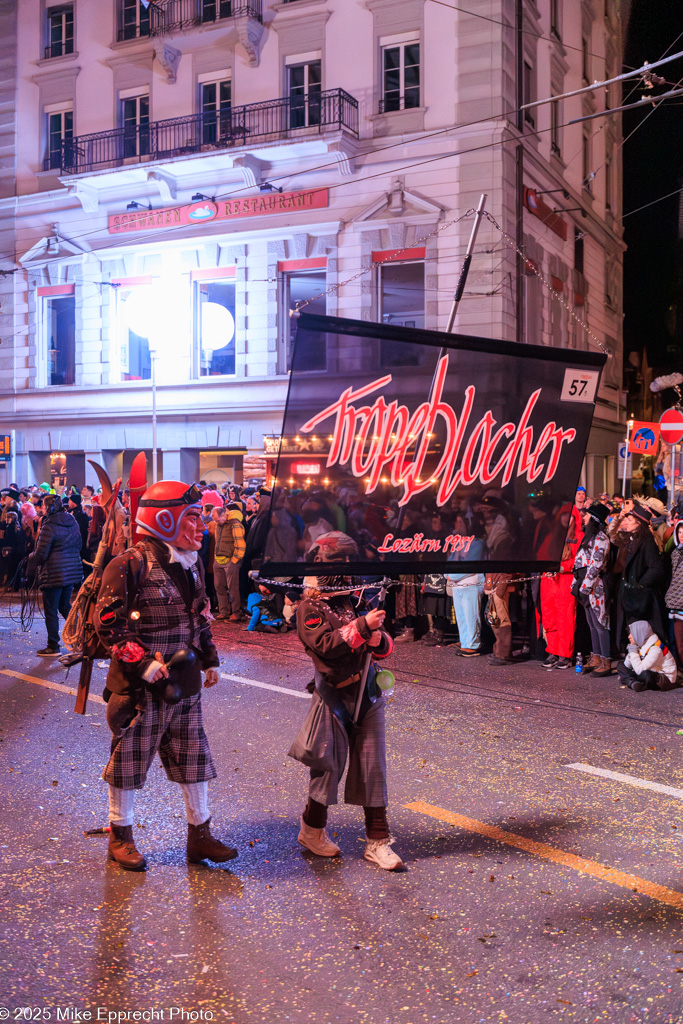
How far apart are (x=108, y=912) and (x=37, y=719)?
4001 mm

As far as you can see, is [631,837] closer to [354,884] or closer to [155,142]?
[354,884]

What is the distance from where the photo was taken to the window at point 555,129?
83.3 feet

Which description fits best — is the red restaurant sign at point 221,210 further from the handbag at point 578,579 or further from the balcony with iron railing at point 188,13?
the handbag at point 578,579

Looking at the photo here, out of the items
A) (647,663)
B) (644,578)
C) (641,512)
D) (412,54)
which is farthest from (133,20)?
(647,663)

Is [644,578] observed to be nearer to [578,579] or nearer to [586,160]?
[578,579]

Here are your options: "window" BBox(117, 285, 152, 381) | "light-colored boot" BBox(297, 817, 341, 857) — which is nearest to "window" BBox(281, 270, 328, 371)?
"window" BBox(117, 285, 152, 381)

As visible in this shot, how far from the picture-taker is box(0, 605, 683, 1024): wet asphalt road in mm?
3516

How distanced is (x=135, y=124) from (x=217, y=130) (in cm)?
296

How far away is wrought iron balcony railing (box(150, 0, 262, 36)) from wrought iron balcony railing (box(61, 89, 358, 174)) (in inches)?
99.6

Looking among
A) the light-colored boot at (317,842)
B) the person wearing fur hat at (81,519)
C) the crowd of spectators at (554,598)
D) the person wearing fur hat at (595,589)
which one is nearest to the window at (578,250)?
the crowd of spectators at (554,598)

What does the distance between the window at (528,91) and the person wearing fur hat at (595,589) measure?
16.7m

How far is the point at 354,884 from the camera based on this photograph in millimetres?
4551

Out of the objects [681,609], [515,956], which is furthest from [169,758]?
[681,609]

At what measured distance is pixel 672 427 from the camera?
15.0m
